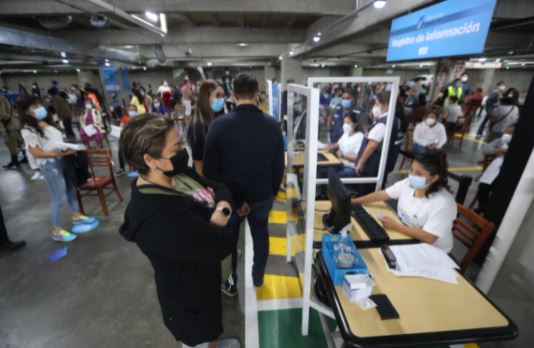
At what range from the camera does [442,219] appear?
1.72 m

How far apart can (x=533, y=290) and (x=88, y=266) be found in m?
3.97

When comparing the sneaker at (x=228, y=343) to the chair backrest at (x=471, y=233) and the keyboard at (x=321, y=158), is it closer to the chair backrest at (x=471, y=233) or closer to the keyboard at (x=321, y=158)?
the chair backrest at (x=471, y=233)

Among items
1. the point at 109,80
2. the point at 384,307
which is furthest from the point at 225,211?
the point at 109,80

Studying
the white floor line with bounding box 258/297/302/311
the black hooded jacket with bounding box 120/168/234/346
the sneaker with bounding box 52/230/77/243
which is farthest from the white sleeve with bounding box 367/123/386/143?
the sneaker with bounding box 52/230/77/243

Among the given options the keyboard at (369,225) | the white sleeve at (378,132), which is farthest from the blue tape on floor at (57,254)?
the white sleeve at (378,132)

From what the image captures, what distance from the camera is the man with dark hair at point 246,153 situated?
5.76 feet

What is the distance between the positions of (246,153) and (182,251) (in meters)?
0.94

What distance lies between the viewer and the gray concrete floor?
2037mm

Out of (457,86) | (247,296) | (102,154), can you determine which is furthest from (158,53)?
(457,86)

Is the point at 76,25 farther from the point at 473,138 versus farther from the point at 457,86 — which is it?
the point at 473,138

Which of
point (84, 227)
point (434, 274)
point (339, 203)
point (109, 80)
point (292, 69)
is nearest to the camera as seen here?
point (434, 274)

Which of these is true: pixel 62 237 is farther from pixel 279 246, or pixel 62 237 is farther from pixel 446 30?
pixel 446 30

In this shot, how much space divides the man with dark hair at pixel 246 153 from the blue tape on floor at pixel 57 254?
96.5 inches

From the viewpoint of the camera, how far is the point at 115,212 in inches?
153
